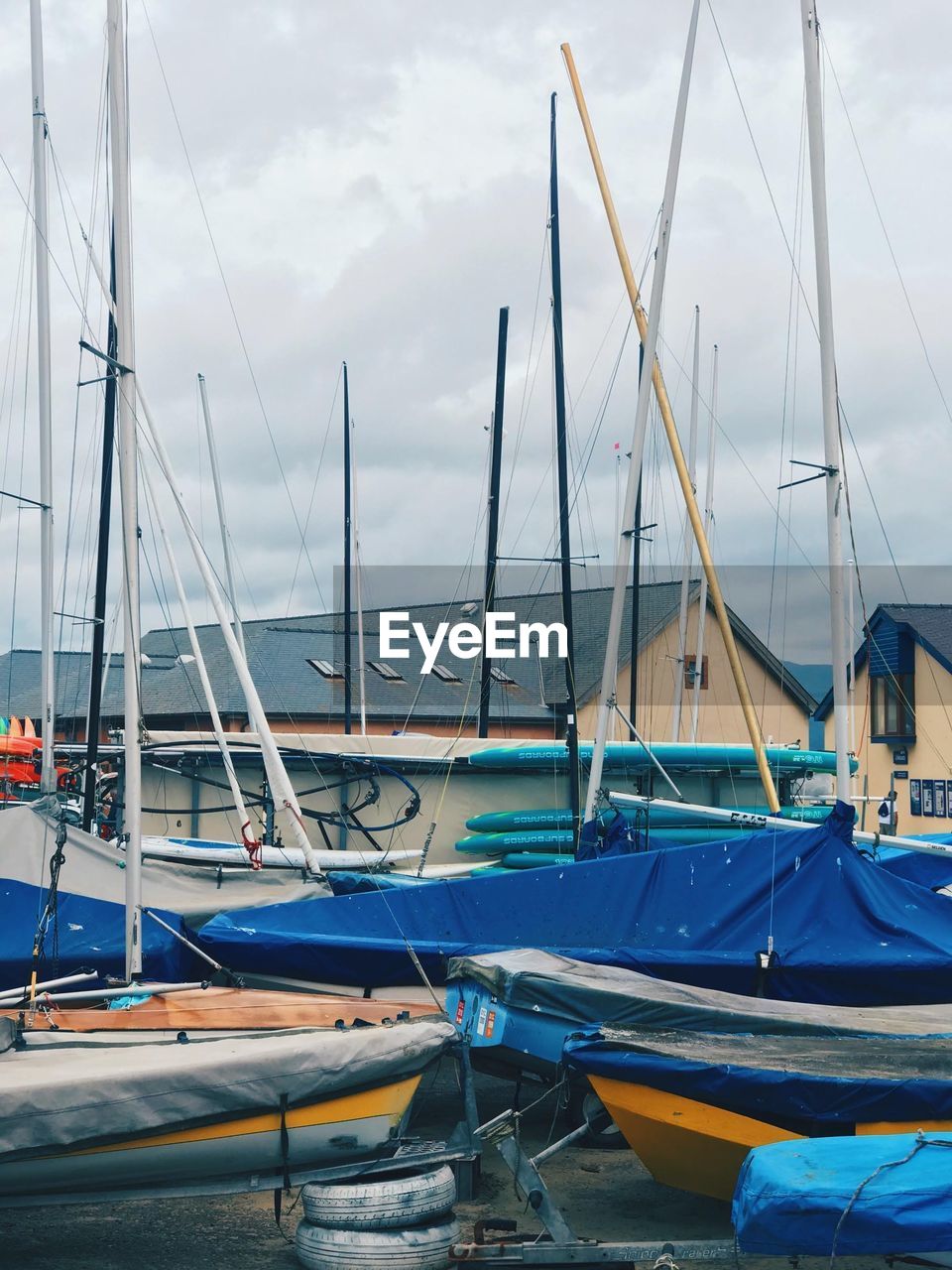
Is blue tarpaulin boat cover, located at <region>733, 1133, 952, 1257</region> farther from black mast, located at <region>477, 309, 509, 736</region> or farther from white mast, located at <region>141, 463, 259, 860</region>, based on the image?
black mast, located at <region>477, 309, 509, 736</region>

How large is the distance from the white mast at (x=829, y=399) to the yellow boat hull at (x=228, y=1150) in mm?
6147

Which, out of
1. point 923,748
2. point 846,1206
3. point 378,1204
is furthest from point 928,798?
point 846,1206

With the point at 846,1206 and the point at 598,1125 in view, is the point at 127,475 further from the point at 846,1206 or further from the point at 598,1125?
the point at 846,1206

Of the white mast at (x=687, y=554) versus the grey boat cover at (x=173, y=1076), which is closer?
the grey boat cover at (x=173, y=1076)

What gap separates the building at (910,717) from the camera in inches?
1463

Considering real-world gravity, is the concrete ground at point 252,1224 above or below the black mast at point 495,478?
below

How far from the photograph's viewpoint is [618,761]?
2331cm

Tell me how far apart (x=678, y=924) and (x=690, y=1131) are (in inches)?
174

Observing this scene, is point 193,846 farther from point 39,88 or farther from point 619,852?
point 39,88

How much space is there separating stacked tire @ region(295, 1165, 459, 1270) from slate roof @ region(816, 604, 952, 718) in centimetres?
3132

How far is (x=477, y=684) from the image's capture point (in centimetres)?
4344

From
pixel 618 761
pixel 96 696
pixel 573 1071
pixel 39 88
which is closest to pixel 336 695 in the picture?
pixel 618 761

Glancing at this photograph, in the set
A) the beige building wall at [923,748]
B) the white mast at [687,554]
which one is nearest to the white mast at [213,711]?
the white mast at [687,554]

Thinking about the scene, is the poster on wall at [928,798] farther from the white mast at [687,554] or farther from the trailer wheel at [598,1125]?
the trailer wheel at [598,1125]
